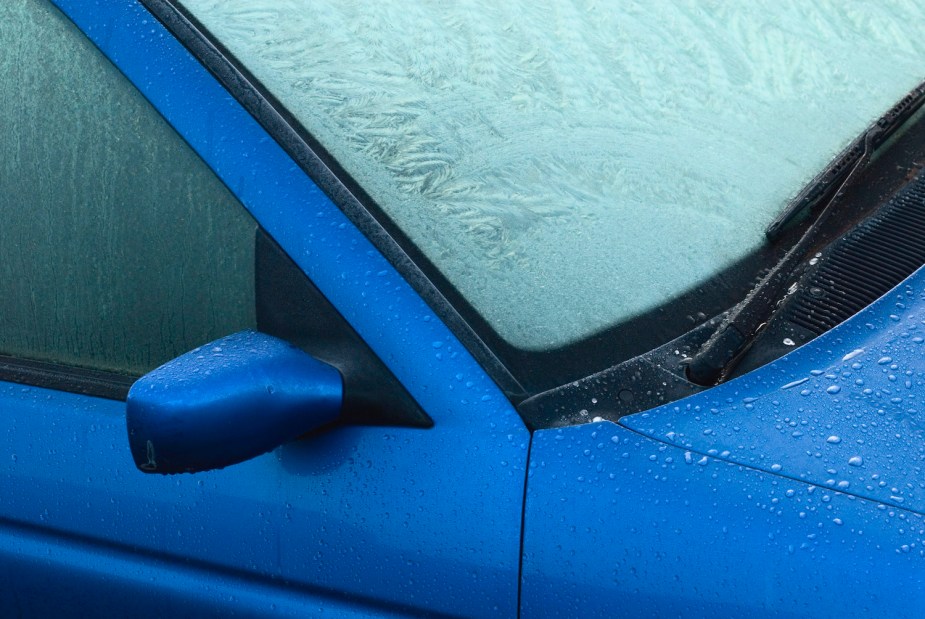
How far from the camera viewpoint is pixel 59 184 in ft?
5.36

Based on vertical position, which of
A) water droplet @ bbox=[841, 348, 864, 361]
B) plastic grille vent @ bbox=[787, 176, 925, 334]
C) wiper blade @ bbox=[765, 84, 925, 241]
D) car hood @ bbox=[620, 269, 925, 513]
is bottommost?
car hood @ bbox=[620, 269, 925, 513]

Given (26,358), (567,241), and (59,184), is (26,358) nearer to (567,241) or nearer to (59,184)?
(59,184)

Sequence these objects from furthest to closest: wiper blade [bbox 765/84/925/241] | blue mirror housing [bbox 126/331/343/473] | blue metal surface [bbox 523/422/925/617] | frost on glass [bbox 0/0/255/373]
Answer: wiper blade [bbox 765/84/925/241]
frost on glass [bbox 0/0/255/373]
blue mirror housing [bbox 126/331/343/473]
blue metal surface [bbox 523/422/925/617]

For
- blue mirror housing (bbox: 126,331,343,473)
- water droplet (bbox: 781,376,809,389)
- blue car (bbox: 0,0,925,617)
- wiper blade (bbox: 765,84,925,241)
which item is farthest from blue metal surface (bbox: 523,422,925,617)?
wiper blade (bbox: 765,84,925,241)

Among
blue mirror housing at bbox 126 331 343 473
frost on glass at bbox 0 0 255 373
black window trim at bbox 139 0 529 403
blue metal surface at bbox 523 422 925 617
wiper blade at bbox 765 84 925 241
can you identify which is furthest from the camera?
wiper blade at bbox 765 84 925 241

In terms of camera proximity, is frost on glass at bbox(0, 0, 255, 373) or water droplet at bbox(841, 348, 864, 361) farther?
frost on glass at bbox(0, 0, 255, 373)

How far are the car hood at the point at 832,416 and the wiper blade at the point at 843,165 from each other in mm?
265

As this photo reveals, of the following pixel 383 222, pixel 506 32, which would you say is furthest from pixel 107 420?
pixel 506 32

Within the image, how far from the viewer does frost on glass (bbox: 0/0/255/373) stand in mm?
1522

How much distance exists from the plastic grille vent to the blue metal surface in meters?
0.30

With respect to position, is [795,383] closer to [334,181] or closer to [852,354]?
[852,354]

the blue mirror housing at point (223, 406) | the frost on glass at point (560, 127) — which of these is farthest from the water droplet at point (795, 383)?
the blue mirror housing at point (223, 406)

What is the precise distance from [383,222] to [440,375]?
23 cm

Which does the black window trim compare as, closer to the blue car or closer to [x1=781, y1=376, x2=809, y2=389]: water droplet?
the blue car
